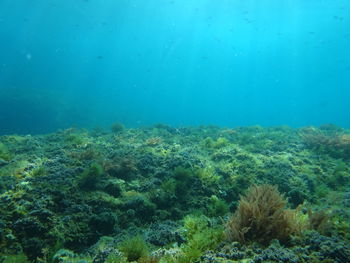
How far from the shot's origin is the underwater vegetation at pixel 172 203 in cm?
498

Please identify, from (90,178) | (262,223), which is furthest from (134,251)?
(90,178)

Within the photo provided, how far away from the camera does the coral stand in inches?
196

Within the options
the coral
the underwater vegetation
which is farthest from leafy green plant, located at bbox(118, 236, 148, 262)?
the coral

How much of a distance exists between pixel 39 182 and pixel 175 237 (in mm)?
5553

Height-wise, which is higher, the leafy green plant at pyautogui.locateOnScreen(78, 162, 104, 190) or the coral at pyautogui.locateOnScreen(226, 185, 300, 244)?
the leafy green plant at pyautogui.locateOnScreen(78, 162, 104, 190)

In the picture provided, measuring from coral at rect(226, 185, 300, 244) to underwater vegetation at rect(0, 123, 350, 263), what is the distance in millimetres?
21

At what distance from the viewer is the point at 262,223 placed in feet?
16.5

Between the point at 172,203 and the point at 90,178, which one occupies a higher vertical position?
the point at 90,178

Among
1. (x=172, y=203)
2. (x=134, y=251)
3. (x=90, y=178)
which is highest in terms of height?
(x=90, y=178)

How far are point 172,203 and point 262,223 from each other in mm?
4677

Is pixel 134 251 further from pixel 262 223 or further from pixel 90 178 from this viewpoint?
pixel 90 178

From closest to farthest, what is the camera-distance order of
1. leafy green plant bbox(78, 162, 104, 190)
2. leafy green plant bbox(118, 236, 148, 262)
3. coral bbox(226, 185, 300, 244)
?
coral bbox(226, 185, 300, 244)
leafy green plant bbox(118, 236, 148, 262)
leafy green plant bbox(78, 162, 104, 190)

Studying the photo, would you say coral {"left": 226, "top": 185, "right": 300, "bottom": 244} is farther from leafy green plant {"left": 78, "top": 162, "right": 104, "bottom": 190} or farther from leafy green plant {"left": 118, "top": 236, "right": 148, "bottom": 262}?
leafy green plant {"left": 78, "top": 162, "right": 104, "bottom": 190}

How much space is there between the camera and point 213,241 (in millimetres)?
5195
